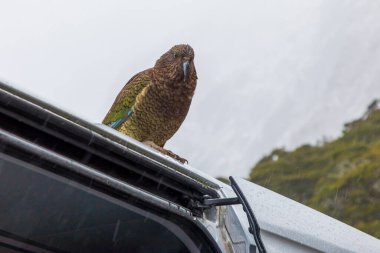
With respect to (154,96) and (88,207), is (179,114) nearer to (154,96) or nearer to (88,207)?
(154,96)

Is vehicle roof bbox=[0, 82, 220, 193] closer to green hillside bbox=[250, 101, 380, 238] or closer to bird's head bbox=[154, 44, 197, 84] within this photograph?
bird's head bbox=[154, 44, 197, 84]

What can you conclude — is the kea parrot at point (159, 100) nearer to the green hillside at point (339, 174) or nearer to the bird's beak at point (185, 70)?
the bird's beak at point (185, 70)

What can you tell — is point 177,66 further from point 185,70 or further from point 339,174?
point 339,174

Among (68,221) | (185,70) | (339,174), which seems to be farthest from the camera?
(339,174)

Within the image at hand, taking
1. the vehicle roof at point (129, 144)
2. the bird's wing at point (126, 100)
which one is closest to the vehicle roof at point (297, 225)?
the vehicle roof at point (129, 144)

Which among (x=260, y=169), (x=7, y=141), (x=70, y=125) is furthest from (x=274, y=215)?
(x=260, y=169)

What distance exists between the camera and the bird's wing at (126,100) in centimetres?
452

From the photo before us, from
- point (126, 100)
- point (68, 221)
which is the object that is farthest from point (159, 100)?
point (68, 221)

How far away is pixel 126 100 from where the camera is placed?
15.1ft

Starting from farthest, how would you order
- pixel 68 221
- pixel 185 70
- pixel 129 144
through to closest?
pixel 185 70, pixel 68 221, pixel 129 144

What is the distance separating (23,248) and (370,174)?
13.9 m

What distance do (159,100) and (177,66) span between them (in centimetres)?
22

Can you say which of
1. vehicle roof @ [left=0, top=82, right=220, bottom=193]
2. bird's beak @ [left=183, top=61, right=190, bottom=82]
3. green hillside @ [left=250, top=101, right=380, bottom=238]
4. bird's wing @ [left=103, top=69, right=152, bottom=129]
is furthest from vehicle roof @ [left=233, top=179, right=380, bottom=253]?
green hillside @ [left=250, top=101, right=380, bottom=238]

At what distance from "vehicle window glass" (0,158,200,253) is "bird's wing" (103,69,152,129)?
2.78m
